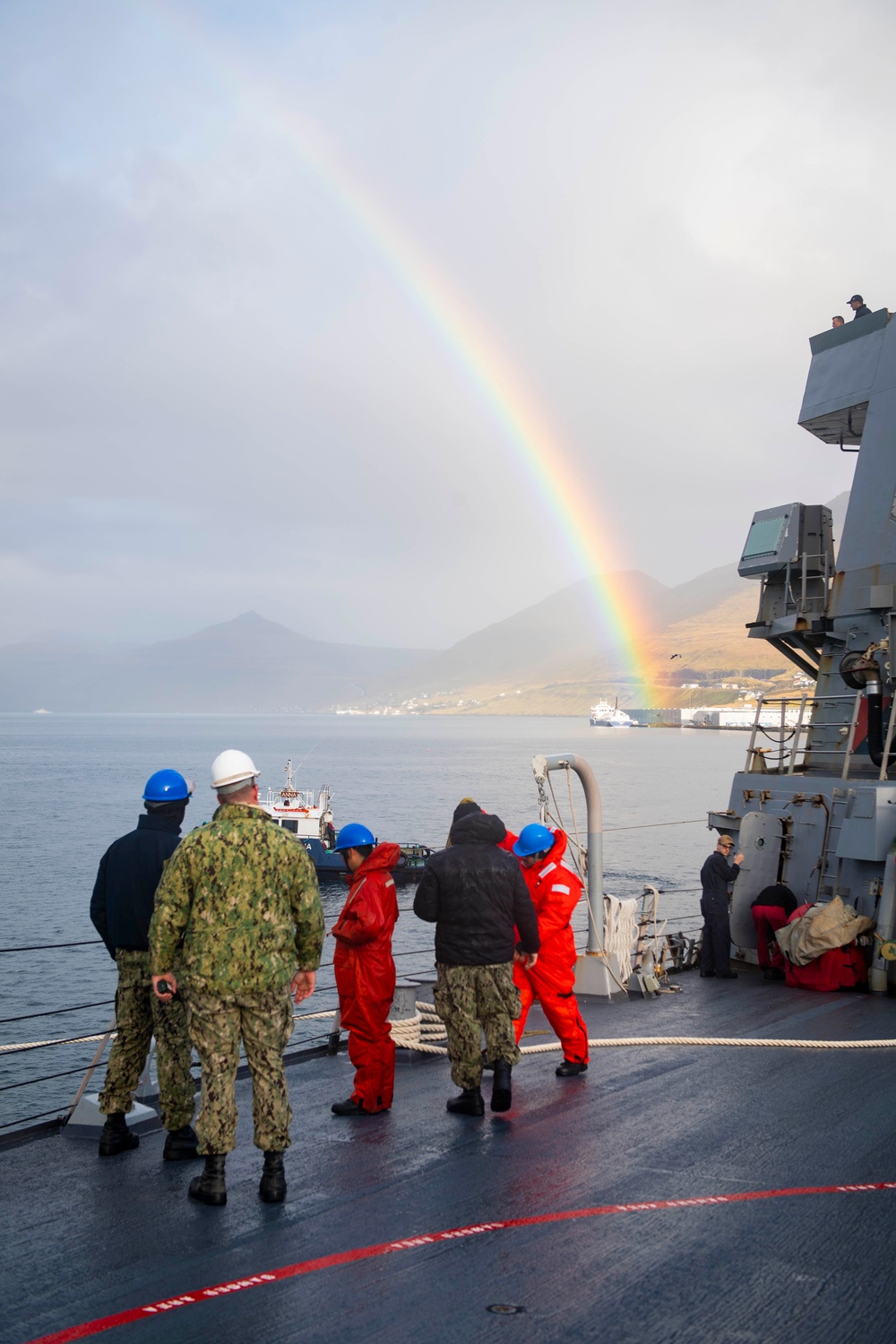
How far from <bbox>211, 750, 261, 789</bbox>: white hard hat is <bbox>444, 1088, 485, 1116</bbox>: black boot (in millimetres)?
2788

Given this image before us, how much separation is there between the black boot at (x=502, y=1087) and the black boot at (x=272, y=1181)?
79.5 inches

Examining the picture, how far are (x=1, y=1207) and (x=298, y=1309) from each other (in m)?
1.93

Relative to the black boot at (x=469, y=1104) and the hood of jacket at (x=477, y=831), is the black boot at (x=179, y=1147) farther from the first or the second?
the hood of jacket at (x=477, y=831)

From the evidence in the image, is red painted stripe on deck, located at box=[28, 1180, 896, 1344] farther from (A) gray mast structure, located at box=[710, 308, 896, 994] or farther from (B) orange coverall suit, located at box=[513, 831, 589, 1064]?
(A) gray mast structure, located at box=[710, 308, 896, 994]

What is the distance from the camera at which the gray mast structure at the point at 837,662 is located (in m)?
12.0

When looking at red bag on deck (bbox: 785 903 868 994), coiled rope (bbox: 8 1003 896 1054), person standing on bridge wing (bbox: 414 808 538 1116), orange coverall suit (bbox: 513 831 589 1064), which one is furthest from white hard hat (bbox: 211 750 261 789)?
red bag on deck (bbox: 785 903 868 994)

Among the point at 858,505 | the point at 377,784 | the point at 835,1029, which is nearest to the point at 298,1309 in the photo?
the point at 835,1029

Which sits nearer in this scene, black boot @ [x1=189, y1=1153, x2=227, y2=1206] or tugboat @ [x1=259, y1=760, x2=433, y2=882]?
black boot @ [x1=189, y1=1153, x2=227, y2=1206]

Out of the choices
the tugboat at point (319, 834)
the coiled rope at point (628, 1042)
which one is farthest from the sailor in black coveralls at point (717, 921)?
the tugboat at point (319, 834)

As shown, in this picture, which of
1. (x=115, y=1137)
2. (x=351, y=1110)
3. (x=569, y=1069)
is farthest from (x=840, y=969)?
(x=115, y=1137)

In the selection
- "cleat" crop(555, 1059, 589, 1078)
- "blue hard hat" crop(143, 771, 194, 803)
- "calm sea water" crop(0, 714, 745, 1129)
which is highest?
"blue hard hat" crop(143, 771, 194, 803)

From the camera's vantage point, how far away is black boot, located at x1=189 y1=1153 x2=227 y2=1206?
527 cm

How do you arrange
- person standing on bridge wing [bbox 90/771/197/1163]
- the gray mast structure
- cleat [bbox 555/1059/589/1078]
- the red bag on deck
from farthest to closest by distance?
the gray mast structure, the red bag on deck, cleat [bbox 555/1059/589/1078], person standing on bridge wing [bbox 90/771/197/1163]

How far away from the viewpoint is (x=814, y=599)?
49.9ft
